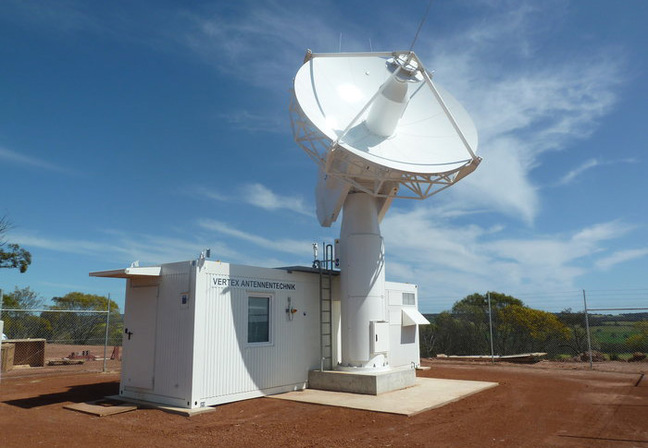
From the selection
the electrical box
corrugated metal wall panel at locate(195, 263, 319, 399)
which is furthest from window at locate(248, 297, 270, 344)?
the electrical box

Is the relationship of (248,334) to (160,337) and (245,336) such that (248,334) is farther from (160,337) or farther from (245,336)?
(160,337)

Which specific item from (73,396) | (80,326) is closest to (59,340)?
(80,326)

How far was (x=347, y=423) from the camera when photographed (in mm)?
9180

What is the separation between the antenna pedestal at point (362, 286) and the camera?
43.3ft

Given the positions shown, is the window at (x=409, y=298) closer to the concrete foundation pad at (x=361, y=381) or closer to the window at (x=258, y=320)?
the concrete foundation pad at (x=361, y=381)

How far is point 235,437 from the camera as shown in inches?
324

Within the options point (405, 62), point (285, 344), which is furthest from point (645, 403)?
point (405, 62)

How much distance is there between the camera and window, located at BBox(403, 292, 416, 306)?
1809cm

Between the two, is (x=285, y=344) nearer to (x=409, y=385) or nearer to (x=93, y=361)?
(x=409, y=385)

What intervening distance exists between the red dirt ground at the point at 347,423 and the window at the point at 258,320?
1.49 meters

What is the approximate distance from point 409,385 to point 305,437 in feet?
18.6

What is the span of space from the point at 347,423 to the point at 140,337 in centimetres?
570

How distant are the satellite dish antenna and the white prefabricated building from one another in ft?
2.86

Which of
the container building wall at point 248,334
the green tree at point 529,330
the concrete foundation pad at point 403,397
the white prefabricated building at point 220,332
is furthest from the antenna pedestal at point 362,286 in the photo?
the green tree at point 529,330
